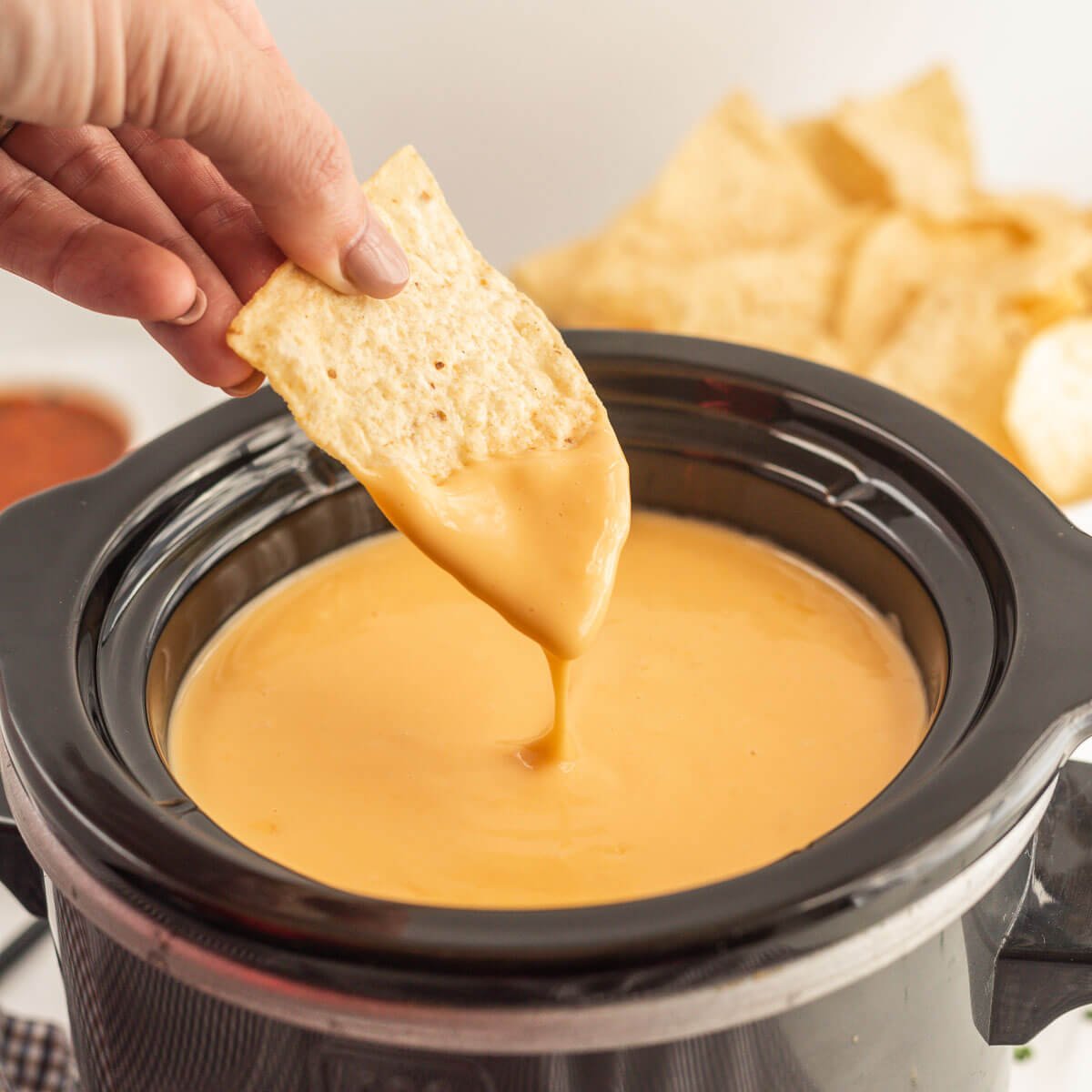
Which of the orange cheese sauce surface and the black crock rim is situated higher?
the black crock rim

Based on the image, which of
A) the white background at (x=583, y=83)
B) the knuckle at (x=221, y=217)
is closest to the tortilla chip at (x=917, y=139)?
the white background at (x=583, y=83)

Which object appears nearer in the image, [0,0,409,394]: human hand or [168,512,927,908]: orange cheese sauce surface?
[0,0,409,394]: human hand

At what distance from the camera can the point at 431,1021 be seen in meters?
0.85

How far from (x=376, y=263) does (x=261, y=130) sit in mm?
163

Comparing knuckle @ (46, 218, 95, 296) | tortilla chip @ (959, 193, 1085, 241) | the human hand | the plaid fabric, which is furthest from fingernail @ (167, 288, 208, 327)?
tortilla chip @ (959, 193, 1085, 241)

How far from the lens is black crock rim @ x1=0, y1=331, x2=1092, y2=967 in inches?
33.2

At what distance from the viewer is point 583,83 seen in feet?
10.3

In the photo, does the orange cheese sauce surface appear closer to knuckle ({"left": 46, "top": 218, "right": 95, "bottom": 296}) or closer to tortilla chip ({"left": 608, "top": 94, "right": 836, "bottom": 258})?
knuckle ({"left": 46, "top": 218, "right": 95, "bottom": 296})

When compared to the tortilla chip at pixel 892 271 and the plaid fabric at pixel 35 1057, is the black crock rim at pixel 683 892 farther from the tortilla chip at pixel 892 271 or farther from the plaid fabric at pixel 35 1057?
the tortilla chip at pixel 892 271

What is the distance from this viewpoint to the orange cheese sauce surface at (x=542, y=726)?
113 cm

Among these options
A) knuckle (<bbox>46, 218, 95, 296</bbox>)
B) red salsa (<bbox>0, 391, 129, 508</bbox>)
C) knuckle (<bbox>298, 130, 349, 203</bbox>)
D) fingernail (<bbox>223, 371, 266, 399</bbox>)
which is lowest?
red salsa (<bbox>0, 391, 129, 508</bbox>)

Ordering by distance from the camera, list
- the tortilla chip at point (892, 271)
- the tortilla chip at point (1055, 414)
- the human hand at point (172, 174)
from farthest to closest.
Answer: the tortilla chip at point (892, 271) → the tortilla chip at point (1055, 414) → the human hand at point (172, 174)

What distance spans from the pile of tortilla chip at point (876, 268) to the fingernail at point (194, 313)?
127cm

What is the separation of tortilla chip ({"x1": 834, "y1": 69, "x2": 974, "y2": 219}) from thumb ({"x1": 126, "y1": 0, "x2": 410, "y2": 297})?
187 cm
